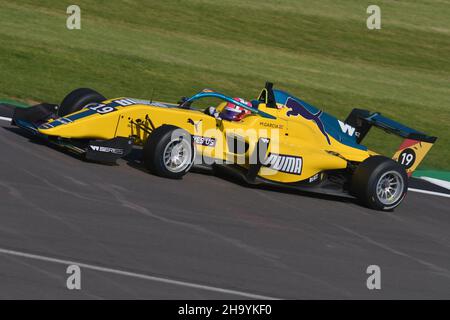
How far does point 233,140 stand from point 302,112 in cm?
120

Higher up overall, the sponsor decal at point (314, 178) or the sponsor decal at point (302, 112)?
the sponsor decal at point (302, 112)

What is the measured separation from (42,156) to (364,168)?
4257 mm

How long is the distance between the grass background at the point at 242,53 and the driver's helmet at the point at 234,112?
17.7 feet

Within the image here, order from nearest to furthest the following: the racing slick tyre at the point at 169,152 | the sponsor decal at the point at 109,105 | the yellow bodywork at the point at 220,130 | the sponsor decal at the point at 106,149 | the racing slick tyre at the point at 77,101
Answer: the racing slick tyre at the point at 169,152
the sponsor decal at the point at 106,149
the yellow bodywork at the point at 220,130
the sponsor decal at the point at 109,105
the racing slick tyre at the point at 77,101

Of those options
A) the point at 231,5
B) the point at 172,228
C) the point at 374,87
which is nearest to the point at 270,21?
the point at 231,5

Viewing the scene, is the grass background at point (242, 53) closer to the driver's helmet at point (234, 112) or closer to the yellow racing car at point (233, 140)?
the yellow racing car at point (233, 140)

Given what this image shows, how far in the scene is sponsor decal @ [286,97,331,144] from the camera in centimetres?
1293

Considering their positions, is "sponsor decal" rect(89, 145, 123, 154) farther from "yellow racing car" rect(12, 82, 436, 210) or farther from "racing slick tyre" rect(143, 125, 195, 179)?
"racing slick tyre" rect(143, 125, 195, 179)

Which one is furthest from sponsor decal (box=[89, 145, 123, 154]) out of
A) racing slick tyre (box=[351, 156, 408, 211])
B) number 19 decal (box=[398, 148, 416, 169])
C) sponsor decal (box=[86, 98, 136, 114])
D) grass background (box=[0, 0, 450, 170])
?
grass background (box=[0, 0, 450, 170])

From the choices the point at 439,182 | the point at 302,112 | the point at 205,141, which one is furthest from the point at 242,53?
the point at 205,141

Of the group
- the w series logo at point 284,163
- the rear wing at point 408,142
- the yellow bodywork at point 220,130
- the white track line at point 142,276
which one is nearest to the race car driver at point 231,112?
the yellow bodywork at point 220,130

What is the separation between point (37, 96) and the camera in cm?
1706

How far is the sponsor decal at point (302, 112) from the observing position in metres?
12.9

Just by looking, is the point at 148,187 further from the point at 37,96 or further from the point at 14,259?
the point at 37,96
